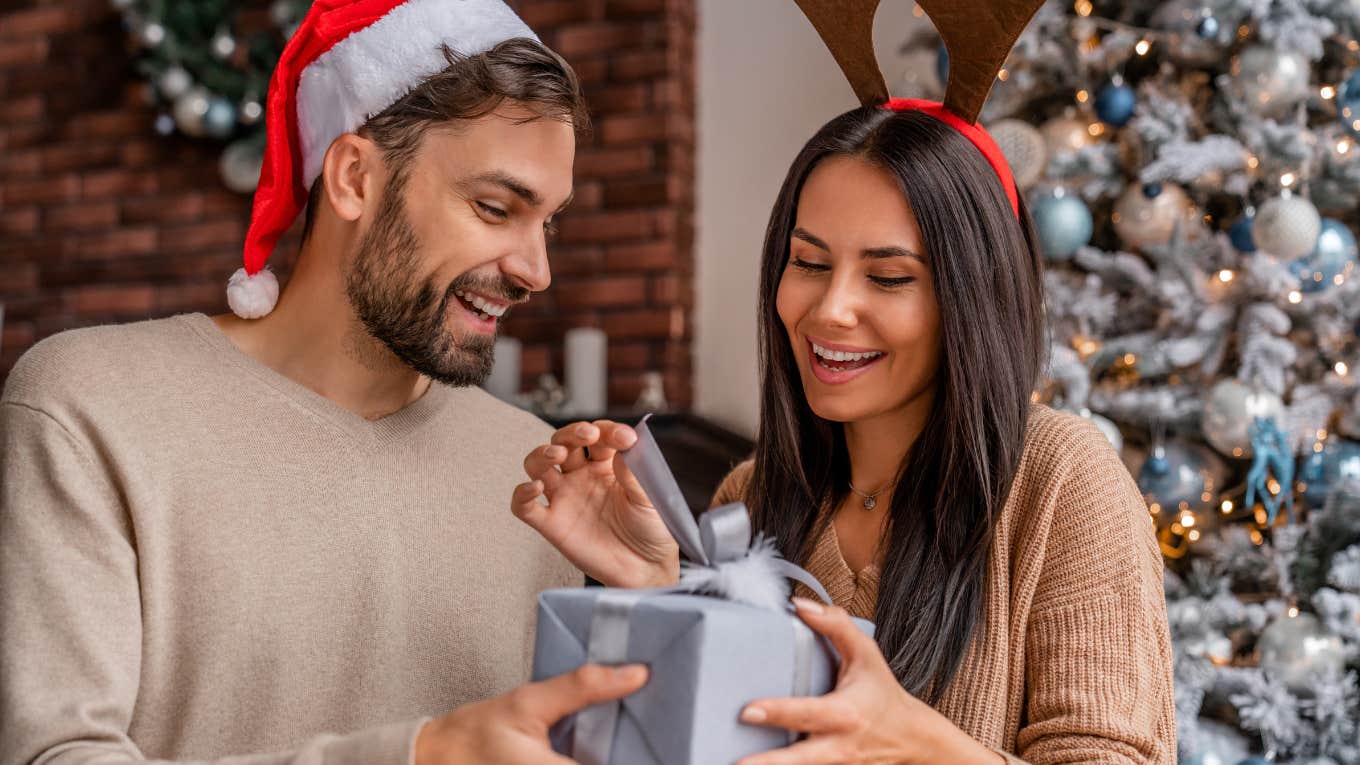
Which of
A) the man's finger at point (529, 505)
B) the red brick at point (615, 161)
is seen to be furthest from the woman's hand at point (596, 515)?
the red brick at point (615, 161)

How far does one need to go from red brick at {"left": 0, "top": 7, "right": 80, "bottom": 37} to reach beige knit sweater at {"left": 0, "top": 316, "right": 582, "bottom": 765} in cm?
294

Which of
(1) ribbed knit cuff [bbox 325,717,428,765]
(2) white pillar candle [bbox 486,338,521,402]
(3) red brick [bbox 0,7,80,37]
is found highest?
(3) red brick [bbox 0,7,80,37]

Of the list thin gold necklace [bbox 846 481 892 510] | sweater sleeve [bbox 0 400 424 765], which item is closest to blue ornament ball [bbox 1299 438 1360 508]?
thin gold necklace [bbox 846 481 892 510]

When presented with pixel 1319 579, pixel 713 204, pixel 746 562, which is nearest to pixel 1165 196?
pixel 1319 579

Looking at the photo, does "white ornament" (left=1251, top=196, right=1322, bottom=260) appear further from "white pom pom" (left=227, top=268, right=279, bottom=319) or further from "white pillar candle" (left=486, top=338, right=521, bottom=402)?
"white pom pom" (left=227, top=268, right=279, bottom=319)

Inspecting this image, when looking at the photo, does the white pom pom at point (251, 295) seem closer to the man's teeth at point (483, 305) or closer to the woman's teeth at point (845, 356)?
the man's teeth at point (483, 305)

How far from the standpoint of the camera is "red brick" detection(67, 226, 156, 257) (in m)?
3.77

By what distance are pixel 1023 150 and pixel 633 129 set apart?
1.17 metres

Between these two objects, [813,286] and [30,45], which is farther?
[30,45]

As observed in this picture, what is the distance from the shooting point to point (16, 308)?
153 inches

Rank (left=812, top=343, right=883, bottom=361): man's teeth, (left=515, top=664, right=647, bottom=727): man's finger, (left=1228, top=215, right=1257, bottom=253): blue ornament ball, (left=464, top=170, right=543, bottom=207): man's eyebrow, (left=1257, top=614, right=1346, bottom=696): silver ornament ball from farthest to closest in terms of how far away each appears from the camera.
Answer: (left=1228, top=215, right=1257, bottom=253): blue ornament ball < (left=1257, top=614, right=1346, bottom=696): silver ornament ball < (left=464, top=170, right=543, bottom=207): man's eyebrow < (left=812, top=343, right=883, bottom=361): man's teeth < (left=515, top=664, right=647, bottom=727): man's finger

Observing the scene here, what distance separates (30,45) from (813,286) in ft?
11.5

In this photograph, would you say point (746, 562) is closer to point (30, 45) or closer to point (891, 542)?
point (891, 542)

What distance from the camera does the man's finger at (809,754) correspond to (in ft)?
2.82
